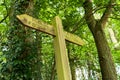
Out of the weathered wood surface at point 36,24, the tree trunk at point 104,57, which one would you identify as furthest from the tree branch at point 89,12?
the weathered wood surface at point 36,24

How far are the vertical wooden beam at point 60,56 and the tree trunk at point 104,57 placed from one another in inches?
110

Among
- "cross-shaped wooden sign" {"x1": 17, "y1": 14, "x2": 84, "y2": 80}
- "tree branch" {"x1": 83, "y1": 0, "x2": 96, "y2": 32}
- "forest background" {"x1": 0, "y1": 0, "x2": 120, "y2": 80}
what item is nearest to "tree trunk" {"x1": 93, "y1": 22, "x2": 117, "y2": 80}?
"forest background" {"x1": 0, "y1": 0, "x2": 120, "y2": 80}

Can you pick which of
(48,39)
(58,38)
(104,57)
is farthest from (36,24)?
(48,39)

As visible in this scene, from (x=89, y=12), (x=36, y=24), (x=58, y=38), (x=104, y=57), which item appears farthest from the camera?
(x=89, y=12)

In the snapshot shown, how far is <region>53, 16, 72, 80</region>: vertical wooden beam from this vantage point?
3.22 m

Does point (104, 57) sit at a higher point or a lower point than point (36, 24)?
lower

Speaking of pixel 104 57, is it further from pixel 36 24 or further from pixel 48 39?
pixel 36 24

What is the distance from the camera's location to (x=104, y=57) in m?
6.06

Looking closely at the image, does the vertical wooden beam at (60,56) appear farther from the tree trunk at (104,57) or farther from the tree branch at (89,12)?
the tree branch at (89,12)

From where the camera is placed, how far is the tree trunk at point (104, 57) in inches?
231

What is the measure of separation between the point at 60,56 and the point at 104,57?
3025mm

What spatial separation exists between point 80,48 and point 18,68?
4.00 meters

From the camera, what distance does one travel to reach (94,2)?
6246mm

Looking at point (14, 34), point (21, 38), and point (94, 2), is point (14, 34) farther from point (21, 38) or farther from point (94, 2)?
point (94, 2)
